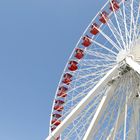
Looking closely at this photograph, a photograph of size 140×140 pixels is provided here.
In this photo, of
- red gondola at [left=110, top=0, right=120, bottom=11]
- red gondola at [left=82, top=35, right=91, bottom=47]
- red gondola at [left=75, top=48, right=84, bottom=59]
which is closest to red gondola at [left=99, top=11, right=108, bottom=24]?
red gondola at [left=110, top=0, right=120, bottom=11]

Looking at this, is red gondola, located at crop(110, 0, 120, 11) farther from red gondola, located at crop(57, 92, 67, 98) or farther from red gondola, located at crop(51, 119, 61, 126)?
red gondola, located at crop(51, 119, 61, 126)

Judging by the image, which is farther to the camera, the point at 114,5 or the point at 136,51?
the point at 114,5

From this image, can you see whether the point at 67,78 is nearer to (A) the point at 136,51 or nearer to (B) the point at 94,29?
(B) the point at 94,29

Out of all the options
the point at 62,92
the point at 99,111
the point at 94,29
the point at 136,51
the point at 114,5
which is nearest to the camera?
the point at 99,111

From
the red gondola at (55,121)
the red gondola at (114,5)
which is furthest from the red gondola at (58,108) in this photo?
the red gondola at (114,5)

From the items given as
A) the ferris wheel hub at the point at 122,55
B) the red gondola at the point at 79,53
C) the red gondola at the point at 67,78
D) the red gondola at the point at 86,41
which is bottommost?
the ferris wheel hub at the point at 122,55

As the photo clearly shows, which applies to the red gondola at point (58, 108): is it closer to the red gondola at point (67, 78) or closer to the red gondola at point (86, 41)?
the red gondola at point (67, 78)

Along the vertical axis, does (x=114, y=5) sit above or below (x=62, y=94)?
above

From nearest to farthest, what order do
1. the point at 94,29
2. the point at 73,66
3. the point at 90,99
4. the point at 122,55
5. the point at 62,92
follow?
the point at 90,99, the point at 122,55, the point at 62,92, the point at 94,29, the point at 73,66

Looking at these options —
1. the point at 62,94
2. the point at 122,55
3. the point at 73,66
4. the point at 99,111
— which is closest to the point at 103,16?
the point at 73,66

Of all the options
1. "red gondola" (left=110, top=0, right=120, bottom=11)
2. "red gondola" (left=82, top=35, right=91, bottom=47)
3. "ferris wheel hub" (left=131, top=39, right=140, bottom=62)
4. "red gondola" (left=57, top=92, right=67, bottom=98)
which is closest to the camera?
"ferris wheel hub" (left=131, top=39, right=140, bottom=62)

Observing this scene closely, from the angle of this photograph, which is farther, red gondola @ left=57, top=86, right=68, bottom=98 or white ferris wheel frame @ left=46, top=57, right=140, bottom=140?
red gondola @ left=57, top=86, right=68, bottom=98

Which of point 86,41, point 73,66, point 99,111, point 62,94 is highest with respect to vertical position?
point 86,41

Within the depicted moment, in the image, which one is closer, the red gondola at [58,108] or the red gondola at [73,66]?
the red gondola at [58,108]
